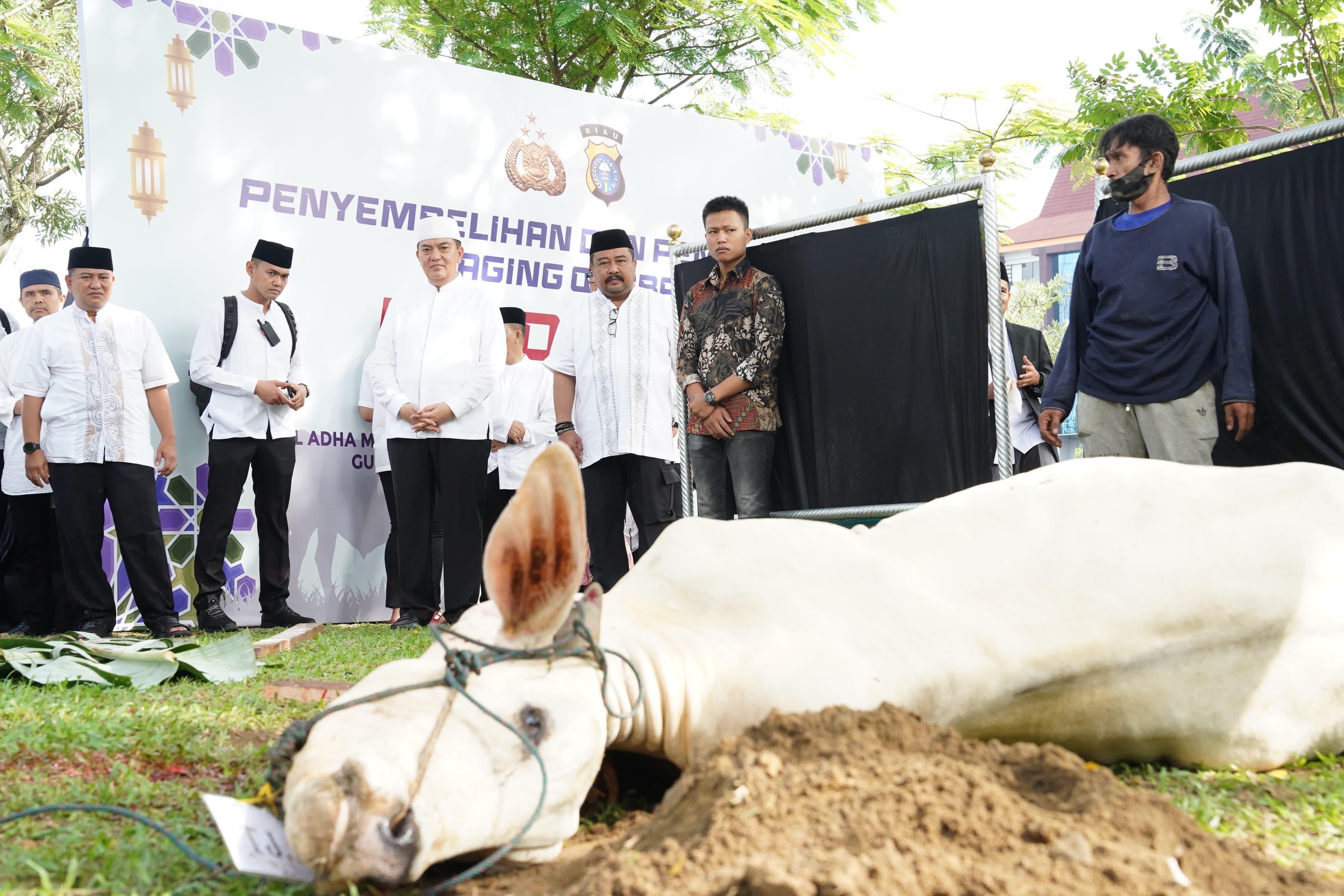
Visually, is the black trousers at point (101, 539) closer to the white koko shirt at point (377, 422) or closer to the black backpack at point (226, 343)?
the black backpack at point (226, 343)

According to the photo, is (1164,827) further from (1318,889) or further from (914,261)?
(914,261)

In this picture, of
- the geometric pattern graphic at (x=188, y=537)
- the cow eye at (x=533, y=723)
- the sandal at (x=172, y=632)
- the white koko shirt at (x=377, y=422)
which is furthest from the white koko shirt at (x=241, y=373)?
the cow eye at (x=533, y=723)

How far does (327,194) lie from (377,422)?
1481mm

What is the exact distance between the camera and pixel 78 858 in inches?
61.7

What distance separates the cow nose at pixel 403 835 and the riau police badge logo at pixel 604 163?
6552 millimetres

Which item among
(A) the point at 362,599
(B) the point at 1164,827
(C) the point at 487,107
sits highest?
(C) the point at 487,107

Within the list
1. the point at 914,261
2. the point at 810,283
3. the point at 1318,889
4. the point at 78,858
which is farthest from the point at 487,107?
the point at 1318,889

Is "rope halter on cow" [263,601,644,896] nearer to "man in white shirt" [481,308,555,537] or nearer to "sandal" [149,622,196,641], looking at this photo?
"sandal" [149,622,196,641]

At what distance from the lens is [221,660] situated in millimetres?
3584

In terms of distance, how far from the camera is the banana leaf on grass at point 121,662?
331 cm

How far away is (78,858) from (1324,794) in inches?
84.9

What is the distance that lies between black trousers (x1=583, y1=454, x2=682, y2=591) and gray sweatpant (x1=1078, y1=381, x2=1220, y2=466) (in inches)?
89.2

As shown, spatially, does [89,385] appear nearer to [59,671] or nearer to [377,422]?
[377,422]

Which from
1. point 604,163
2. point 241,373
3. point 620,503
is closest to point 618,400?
point 620,503
